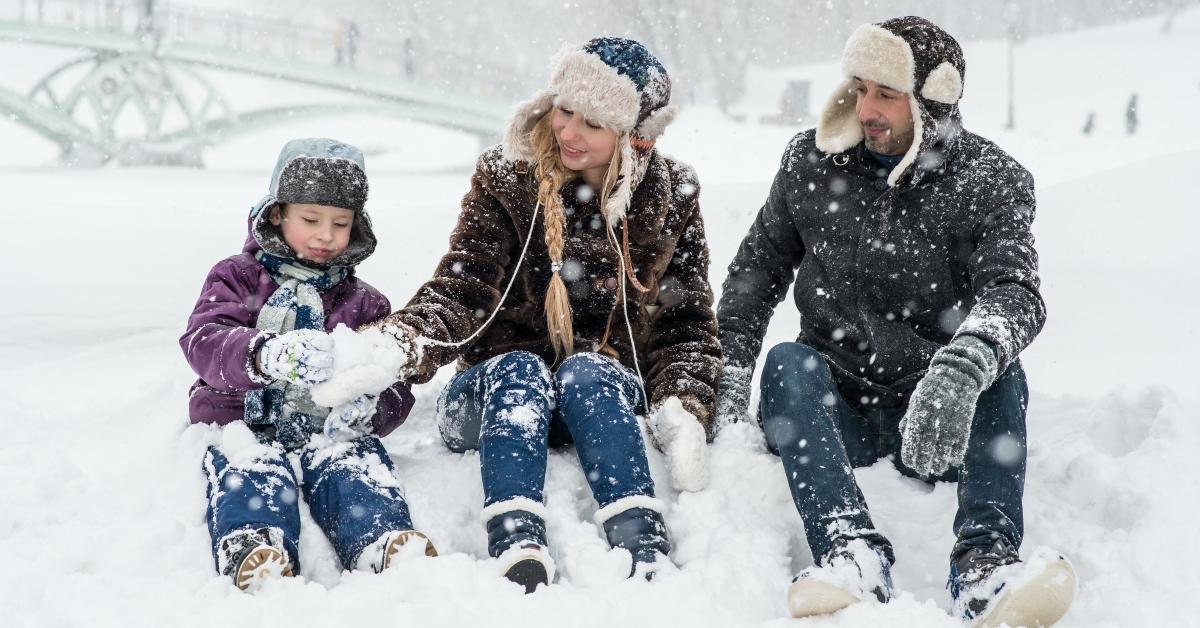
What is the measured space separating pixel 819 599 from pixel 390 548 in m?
1.02

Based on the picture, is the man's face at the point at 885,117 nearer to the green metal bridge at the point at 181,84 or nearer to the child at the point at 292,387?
the child at the point at 292,387

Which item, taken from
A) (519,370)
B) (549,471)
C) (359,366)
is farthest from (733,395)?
(359,366)

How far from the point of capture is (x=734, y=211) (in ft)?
22.6

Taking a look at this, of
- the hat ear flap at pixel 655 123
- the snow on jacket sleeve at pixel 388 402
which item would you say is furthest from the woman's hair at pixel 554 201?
the snow on jacket sleeve at pixel 388 402

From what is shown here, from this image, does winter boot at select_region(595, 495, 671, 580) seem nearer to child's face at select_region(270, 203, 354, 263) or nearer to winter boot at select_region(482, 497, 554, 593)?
winter boot at select_region(482, 497, 554, 593)

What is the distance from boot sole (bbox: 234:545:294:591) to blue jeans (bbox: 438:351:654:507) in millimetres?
519

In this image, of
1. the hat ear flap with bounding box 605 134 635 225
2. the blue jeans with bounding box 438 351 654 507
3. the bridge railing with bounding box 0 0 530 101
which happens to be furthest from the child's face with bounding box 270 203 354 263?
the bridge railing with bounding box 0 0 530 101

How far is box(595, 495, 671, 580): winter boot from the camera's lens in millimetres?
2295

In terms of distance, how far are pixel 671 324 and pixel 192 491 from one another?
158 centimetres

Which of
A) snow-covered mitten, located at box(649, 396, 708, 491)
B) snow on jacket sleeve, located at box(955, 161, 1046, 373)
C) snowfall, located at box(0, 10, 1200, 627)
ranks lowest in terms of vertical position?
snowfall, located at box(0, 10, 1200, 627)

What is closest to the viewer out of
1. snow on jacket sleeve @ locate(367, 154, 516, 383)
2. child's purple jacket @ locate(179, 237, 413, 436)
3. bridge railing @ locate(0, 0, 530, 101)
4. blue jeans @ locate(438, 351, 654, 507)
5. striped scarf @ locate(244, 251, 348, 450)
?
blue jeans @ locate(438, 351, 654, 507)

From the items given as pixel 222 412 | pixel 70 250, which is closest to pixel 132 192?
pixel 70 250

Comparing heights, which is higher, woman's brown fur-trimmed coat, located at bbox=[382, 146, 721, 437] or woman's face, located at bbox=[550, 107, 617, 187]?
woman's face, located at bbox=[550, 107, 617, 187]

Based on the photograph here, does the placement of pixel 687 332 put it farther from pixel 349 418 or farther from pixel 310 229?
pixel 310 229
